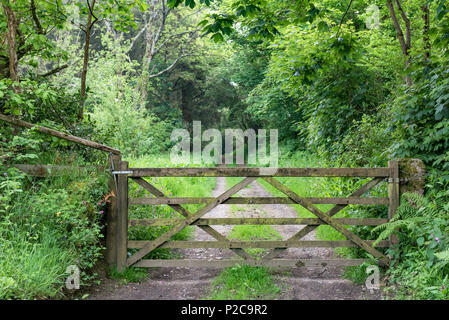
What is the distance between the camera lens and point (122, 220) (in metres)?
4.96

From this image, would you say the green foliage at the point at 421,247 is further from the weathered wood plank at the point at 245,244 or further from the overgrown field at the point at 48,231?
the overgrown field at the point at 48,231

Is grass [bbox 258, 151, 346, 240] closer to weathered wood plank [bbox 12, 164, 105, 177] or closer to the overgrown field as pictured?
the overgrown field

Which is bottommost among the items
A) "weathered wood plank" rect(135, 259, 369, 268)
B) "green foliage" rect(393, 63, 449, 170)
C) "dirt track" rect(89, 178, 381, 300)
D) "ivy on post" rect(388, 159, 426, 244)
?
"dirt track" rect(89, 178, 381, 300)

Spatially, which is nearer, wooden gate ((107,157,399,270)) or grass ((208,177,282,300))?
grass ((208,177,282,300))

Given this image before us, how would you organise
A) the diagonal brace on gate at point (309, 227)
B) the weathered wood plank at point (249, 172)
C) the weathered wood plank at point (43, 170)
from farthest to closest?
the diagonal brace on gate at point (309, 227)
the weathered wood plank at point (249, 172)
the weathered wood plank at point (43, 170)

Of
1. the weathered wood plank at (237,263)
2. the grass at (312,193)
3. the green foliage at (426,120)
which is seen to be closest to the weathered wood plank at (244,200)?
the weathered wood plank at (237,263)

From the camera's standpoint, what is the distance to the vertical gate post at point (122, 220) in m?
4.93

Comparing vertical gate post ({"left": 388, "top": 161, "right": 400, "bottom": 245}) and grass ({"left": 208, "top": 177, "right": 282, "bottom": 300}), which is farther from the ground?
vertical gate post ({"left": 388, "top": 161, "right": 400, "bottom": 245})

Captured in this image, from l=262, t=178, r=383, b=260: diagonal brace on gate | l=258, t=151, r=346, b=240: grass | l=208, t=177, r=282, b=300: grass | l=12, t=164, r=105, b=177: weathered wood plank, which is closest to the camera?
l=208, t=177, r=282, b=300: grass

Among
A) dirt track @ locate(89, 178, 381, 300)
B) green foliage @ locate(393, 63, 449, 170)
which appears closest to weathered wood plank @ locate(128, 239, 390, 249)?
dirt track @ locate(89, 178, 381, 300)

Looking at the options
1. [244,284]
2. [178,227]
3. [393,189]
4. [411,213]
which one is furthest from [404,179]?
[178,227]

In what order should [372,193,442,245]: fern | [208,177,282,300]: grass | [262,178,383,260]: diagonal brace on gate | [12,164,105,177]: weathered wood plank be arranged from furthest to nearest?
[262,178,383,260]: diagonal brace on gate → [12,164,105,177]: weathered wood plank → [372,193,442,245]: fern → [208,177,282,300]: grass

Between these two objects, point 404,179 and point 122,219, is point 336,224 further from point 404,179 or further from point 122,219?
point 122,219

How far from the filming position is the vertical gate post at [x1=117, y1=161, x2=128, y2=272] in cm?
493
